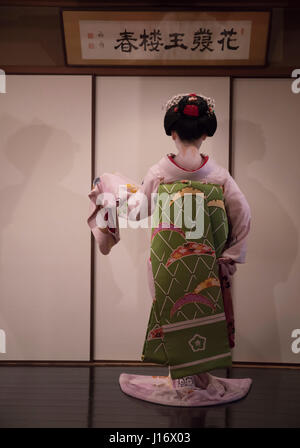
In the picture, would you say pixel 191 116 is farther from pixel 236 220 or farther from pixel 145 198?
pixel 236 220

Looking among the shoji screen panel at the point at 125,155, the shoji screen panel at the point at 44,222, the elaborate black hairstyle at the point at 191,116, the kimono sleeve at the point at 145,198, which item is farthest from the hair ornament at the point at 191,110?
the shoji screen panel at the point at 44,222

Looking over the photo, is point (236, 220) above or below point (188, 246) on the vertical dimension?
above

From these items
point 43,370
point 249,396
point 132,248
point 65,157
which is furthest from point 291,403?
point 65,157

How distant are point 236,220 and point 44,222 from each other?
163 centimetres

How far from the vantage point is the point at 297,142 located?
3.57 m

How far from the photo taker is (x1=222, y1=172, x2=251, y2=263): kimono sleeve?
9.00 feet

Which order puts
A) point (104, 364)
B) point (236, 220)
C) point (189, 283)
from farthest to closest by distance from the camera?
point (104, 364) < point (236, 220) < point (189, 283)

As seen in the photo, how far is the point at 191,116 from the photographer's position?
2670 millimetres

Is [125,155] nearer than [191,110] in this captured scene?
No

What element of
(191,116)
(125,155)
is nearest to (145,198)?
(191,116)

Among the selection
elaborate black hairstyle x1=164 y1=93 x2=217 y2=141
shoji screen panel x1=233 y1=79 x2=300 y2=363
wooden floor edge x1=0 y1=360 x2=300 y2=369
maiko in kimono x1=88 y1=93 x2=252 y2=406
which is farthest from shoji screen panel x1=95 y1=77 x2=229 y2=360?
elaborate black hairstyle x1=164 y1=93 x2=217 y2=141

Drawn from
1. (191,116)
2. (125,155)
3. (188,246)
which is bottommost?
(188,246)

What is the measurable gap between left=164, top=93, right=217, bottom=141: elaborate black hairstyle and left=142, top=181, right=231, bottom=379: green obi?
0.31m

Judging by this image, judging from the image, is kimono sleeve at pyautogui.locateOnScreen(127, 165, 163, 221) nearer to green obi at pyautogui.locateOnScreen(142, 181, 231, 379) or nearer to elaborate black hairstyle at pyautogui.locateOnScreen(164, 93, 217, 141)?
green obi at pyautogui.locateOnScreen(142, 181, 231, 379)
